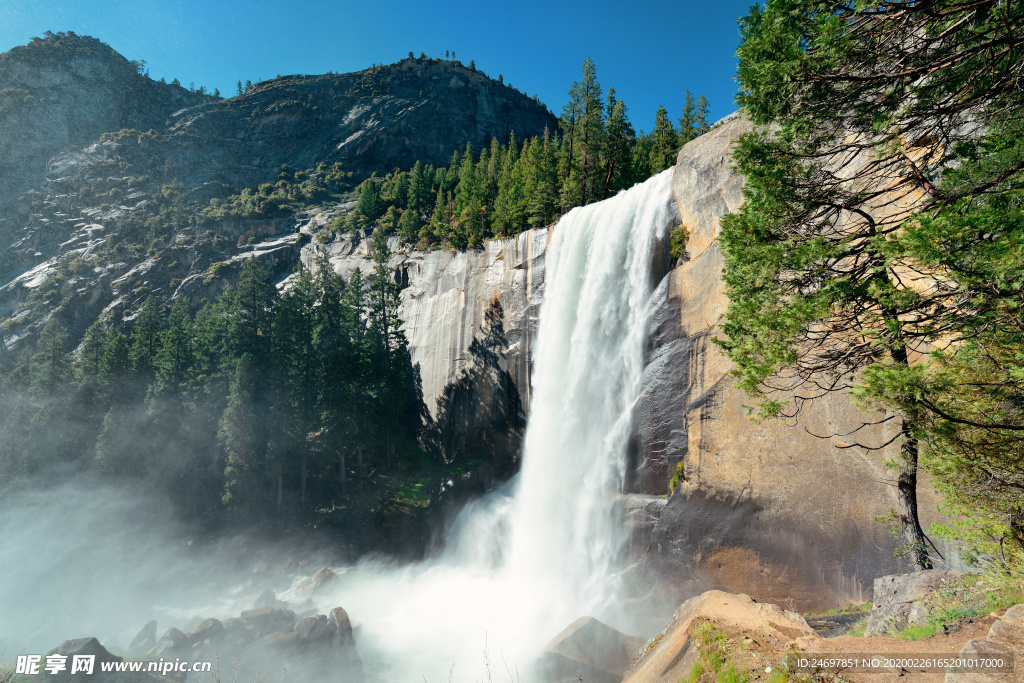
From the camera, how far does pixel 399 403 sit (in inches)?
1214

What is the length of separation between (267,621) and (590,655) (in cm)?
1312

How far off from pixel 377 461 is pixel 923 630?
30589 mm

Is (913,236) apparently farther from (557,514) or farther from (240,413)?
(240,413)

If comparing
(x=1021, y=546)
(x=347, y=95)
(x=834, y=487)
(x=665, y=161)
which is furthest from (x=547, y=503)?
(x=347, y=95)

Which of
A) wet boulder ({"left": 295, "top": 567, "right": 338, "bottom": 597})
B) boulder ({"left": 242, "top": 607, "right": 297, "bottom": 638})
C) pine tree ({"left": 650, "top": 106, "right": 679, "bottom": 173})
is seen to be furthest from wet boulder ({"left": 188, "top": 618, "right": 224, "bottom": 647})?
pine tree ({"left": 650, "top": 106, "right": 679, "bottom": 173})

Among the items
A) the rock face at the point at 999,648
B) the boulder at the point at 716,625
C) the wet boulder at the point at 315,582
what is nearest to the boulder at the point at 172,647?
the wet boulder at the point at 315,582

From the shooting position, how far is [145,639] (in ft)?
52.1

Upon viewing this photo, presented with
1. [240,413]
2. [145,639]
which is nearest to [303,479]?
[240,413]

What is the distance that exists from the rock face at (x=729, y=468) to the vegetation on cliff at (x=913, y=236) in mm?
2782

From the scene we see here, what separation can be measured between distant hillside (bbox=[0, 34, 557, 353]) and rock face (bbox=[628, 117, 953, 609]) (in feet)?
176

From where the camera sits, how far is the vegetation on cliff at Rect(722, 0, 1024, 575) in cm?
487

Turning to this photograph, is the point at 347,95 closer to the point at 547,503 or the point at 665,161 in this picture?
the point at 665,161

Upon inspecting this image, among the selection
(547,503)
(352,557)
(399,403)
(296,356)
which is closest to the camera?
(547,503)

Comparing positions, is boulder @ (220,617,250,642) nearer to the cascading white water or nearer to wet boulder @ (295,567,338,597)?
the cascading white water
